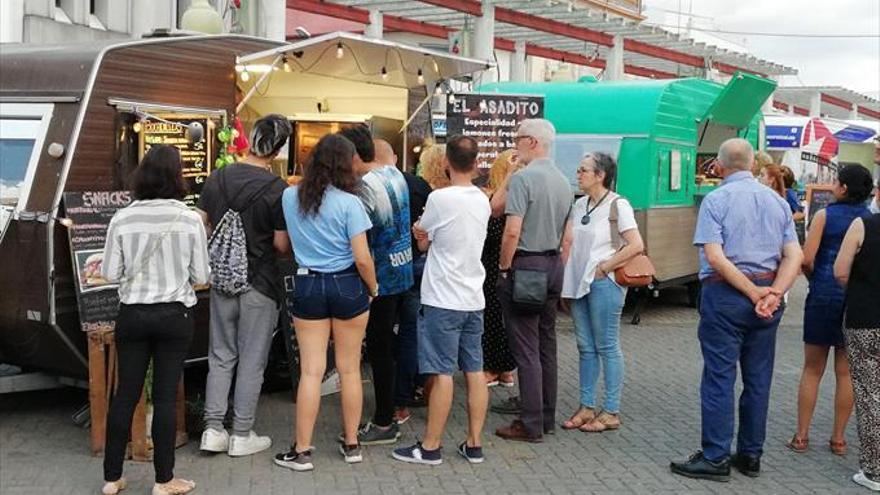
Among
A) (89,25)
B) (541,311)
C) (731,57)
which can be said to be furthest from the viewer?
(731,57)

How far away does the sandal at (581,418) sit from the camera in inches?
247

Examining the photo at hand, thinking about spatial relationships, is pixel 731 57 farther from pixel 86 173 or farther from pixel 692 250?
pixel 86 173

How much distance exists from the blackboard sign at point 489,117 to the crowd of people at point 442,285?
327 cm

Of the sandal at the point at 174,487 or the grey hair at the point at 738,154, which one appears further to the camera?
the grey hair at the point at 738,154

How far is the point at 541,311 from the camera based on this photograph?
5.89 meters

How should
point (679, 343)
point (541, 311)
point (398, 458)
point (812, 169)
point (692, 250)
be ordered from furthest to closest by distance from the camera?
point (812, 169)
point (692, 250)
point (679, 343)
point (541, 311)
point (398, 458)

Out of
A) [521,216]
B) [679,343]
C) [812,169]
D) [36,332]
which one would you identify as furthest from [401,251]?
[812,169]

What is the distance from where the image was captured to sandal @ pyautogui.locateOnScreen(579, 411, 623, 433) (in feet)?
20.4

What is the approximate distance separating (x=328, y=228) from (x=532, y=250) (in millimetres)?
1342

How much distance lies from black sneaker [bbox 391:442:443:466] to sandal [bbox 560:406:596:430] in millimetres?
1106

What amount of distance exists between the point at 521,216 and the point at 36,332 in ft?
9.75

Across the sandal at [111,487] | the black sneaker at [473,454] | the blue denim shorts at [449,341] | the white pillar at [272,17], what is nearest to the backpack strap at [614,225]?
the blue denim shorts at [449,341]

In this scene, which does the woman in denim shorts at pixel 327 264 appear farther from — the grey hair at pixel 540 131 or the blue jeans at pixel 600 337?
the blue jeans at pixel 600 337

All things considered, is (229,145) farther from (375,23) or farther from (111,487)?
(375,23)
